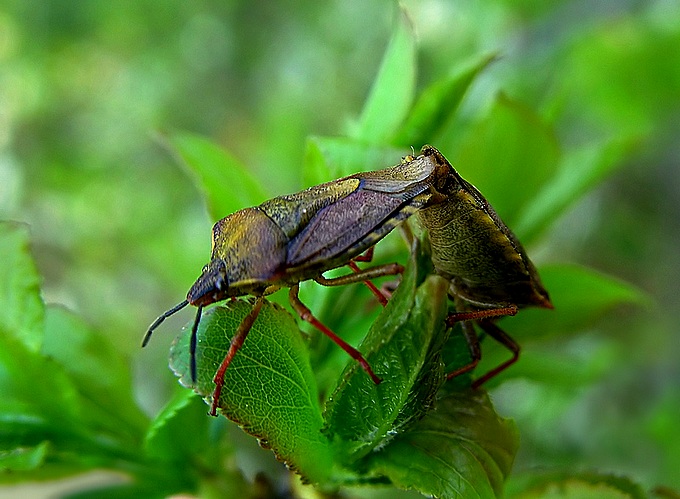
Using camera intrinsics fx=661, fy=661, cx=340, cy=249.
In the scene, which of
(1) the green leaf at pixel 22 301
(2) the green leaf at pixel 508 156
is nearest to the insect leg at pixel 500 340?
(2) the green leaf at pixel 508 156

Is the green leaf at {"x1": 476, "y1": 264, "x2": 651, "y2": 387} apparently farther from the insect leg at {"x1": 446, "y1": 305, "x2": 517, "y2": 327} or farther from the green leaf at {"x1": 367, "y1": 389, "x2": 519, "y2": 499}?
the green leaf at {"x1": 367, "y1": 389, "x2": 519, "y2": 499}

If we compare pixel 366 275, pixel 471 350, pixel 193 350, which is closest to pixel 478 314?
pixel 471 350

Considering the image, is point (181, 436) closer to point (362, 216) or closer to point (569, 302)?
point (362, 216)

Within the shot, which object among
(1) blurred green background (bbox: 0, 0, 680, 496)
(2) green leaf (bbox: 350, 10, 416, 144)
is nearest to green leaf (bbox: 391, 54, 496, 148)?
(2) green leaf (bbox: 350, 10, 416, 144)

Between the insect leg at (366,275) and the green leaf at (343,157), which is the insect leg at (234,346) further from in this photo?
the green leaf at (343,157)

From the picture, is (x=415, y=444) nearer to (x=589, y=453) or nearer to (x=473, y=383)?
(x=473, y=383)

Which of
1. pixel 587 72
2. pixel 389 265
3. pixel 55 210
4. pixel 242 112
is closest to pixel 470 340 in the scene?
pixel 389 265
